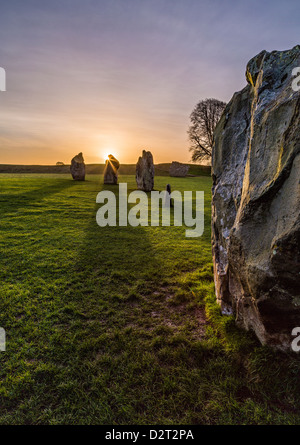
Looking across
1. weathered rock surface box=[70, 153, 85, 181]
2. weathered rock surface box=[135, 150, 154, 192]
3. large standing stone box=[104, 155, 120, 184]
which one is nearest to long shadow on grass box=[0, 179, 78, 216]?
weathered rock surface box=[135, 150, 154, 192]

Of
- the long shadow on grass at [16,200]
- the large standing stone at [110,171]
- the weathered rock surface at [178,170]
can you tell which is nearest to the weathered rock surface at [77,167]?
the large standing stone at [110,171]

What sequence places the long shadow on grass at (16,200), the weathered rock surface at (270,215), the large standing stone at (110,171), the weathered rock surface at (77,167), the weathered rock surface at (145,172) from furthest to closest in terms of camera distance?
the weathered rock surface at (77,167), the large standing stone at (110,171), the weathered rock surface at (145,172), the long shadow on grass at (16,200), the weathered rock surface at (270,215)

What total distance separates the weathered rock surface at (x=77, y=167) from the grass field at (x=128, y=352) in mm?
21738

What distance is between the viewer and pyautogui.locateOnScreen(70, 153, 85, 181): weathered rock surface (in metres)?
26.9

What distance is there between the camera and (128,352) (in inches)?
139

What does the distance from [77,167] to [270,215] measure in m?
27.1

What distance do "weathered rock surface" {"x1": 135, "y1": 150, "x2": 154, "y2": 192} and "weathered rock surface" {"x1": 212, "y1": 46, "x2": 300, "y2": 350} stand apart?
15742 mm

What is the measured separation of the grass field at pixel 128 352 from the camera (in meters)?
2.69

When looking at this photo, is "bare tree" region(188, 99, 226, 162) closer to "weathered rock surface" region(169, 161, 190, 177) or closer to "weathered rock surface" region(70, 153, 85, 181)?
"weathered rock surface" region(169, 161, 190, 177)

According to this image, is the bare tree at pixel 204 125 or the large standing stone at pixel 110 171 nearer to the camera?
the large standing stone at pixel 110 171

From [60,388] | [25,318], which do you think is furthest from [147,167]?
[60,388]

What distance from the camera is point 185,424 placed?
101 inches

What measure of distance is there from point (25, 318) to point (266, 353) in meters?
4.03

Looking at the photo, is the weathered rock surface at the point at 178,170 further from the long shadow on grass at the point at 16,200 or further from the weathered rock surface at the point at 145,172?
the long shadow on grass at the point at 16,200
